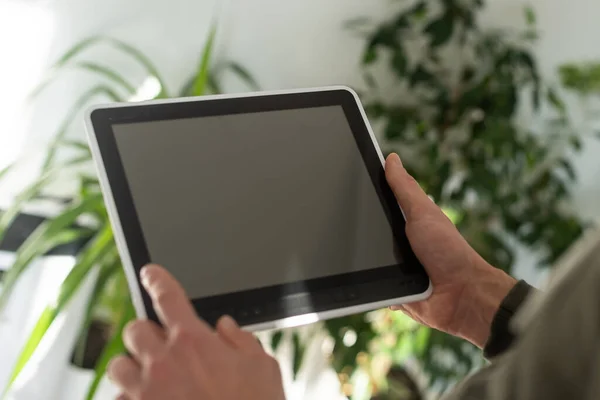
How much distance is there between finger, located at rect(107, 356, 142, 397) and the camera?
1.40 feet

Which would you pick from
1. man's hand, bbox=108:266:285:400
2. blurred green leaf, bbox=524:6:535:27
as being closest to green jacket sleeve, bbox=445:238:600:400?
man's hand, bbox=108:266:285:400

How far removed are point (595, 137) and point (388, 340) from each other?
0.76 m

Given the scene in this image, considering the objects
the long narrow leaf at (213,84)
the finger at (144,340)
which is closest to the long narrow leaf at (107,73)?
the long narrow leaf at (213,84)

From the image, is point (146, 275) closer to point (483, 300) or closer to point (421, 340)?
point (483, 300)

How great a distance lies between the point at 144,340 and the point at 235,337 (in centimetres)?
7

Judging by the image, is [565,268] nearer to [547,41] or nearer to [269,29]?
[269,29]

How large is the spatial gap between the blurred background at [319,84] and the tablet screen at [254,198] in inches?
13.8

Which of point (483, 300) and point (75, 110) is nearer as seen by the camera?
point (483, 300)

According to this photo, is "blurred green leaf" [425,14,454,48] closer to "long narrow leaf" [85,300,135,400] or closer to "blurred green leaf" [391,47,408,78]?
"blurred green leaf" [391,47,408,78]

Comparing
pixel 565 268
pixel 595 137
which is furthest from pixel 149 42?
pixel 595 137

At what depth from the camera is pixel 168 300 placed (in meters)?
→ 0.45

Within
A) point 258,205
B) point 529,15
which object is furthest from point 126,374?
point 529,15

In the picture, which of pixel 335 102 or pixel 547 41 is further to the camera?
pixel 547 41

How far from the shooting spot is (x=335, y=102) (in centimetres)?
70
